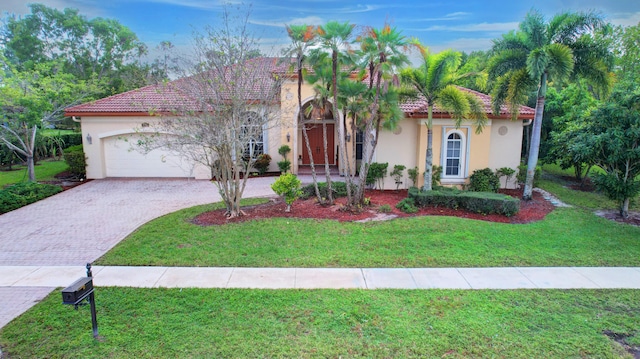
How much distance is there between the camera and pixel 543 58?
12258mm

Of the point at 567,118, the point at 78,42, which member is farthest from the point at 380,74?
the point at 78,42

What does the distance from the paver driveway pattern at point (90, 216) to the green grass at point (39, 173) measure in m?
3.88

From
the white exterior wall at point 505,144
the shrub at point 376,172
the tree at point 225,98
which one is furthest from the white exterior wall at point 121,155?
the white exterior wall at point 505,144

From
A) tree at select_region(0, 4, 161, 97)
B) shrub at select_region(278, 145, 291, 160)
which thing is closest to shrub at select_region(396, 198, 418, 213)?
shrub at select_region(278, 145, 291, 160)

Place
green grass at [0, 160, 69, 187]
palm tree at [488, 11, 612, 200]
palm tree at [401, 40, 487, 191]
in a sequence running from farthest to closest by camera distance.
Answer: green grass at [0, 160, 69, 187]
palm tree at [401, 40, 487, 191]
palm tree at [488, 11, 612, 200]

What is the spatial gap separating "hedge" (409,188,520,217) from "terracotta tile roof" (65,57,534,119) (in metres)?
3.89

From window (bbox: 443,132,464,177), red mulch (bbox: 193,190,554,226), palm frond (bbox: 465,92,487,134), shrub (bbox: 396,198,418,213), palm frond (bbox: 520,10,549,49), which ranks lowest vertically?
red mulch (bbox: 193,190,554,226)

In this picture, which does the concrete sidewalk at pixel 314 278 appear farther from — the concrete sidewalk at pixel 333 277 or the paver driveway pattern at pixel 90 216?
the paver driveway pattern at pixel 90 216

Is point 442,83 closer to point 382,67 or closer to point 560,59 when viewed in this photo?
point 382,67

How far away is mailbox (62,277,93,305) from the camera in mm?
4766

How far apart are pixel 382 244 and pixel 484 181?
8149 mm

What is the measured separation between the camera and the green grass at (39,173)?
18.6 meters

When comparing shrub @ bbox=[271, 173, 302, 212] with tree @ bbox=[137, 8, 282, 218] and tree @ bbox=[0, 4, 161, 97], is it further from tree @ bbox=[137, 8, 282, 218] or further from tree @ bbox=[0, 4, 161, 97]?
tree @ bbox=[0, 4, 161, 97]

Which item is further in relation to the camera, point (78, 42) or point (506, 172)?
point (78, 42)
